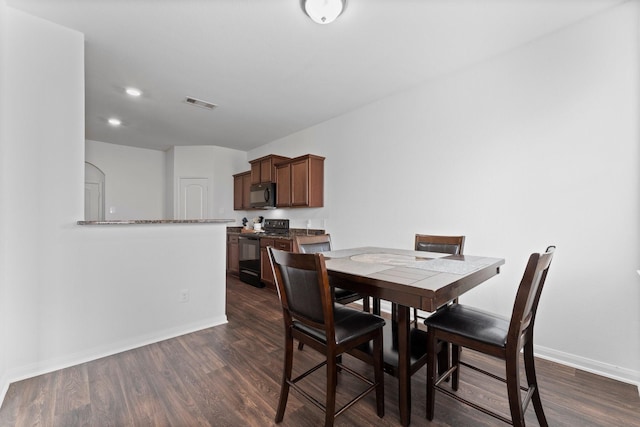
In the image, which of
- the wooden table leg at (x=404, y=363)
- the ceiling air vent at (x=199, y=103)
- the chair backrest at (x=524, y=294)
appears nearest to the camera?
the chair backrest at (x=524, y=294)

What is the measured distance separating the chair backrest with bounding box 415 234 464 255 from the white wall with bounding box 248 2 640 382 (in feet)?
1.65

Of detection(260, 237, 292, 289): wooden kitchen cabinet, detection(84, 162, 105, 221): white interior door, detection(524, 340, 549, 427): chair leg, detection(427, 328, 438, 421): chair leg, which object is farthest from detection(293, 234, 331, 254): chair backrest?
detection(84, 162, 105, 221): white interior door

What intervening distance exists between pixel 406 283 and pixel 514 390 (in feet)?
2.25

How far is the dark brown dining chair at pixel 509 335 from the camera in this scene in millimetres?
1247

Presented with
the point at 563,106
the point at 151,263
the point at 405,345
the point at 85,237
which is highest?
the point at 563,106

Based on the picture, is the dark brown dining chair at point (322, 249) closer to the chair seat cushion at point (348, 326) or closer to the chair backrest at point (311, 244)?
the chair backrest at point (311, 244)

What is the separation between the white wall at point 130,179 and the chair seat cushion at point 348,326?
5588 mm

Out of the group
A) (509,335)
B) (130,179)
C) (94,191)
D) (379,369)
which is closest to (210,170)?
(130,179)

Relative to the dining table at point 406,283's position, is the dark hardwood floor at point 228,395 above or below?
below

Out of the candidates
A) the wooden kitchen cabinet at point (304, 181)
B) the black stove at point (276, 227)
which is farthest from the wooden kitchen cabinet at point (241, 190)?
the wooden kitchen cabinet at point (304, 181)

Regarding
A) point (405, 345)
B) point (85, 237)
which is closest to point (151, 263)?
point (85, 237)

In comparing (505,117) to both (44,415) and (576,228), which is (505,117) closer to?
(576,228)

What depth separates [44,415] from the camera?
160cm

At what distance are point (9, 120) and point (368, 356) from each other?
2.87 metres
